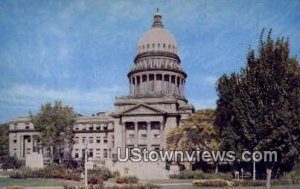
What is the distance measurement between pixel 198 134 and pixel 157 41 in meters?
34.6

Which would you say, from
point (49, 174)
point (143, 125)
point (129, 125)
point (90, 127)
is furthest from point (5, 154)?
point (49, 174)

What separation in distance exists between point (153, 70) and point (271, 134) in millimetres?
53866

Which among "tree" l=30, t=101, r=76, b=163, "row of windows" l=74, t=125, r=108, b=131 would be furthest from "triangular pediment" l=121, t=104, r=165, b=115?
"row of windows" l=74, t=125, r=108, b=131

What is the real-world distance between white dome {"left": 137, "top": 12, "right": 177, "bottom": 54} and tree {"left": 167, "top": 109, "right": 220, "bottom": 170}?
29324 mm

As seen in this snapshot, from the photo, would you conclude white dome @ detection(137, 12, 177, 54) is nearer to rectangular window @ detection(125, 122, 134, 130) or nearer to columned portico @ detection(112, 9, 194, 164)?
columned portico @ detection(112, 9, 194, 164)

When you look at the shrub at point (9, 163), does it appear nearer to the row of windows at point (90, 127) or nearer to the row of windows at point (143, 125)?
the row of windows at point (90, 127)

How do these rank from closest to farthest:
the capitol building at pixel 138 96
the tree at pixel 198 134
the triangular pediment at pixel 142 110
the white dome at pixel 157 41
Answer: the tree at pixel 198 134
the triangular pediment at pixel 142 110
the capitol building at pixel 138 96
the white dome at pixel 157 41

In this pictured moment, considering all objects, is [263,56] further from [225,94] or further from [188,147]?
[188,147]

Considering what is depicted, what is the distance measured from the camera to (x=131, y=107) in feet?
237

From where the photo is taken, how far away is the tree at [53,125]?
7069 centimetres

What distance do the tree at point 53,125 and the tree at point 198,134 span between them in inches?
829

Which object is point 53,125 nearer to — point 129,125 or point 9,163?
point 9,163

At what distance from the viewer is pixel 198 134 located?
55781mm

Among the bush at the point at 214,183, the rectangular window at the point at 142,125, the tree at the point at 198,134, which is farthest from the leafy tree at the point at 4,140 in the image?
the bush at the point at 214,183
